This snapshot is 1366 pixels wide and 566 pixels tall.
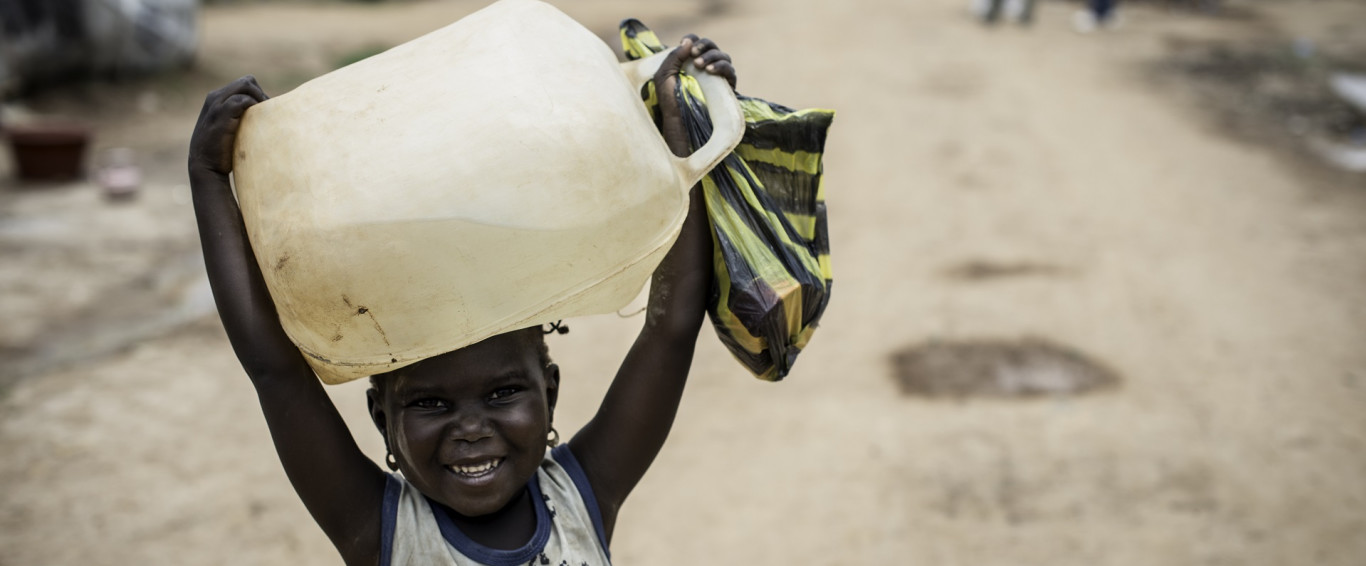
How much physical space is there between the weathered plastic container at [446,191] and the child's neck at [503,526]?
0.37m

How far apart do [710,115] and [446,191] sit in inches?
19.3

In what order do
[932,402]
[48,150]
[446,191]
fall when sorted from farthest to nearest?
[48,150]
[932,402]
[446,191]

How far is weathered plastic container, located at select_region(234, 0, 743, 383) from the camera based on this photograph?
3.88 feet

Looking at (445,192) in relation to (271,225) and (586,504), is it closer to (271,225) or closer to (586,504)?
(271,225)

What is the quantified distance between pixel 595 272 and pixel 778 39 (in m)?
11.3

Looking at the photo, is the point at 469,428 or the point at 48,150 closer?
the point at 469,428

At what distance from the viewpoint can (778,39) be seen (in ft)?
40.0

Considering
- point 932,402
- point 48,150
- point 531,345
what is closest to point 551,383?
point 531,345

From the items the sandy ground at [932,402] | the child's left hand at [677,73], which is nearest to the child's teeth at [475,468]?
the child's left hand at [677,73]

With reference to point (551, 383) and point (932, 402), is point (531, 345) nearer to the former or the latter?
point (551, 383)

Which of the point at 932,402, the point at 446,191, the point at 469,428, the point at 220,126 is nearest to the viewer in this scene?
the point at 446,191

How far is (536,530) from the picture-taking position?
5.32ft

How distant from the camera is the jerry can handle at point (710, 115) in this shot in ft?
4.77

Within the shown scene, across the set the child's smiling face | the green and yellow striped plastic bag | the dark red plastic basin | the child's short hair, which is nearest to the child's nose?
the child's smiling face
